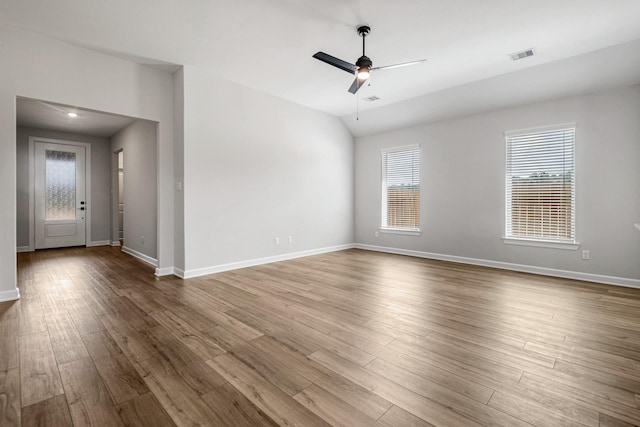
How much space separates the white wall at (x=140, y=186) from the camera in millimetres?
5277

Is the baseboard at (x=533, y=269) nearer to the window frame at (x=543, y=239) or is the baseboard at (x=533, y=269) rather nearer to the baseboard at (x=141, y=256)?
the window frame at (x=543, y=239)

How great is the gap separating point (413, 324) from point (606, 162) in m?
3.93

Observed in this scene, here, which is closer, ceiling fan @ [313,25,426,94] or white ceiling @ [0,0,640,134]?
white ceiling @ [0,0,640,134]

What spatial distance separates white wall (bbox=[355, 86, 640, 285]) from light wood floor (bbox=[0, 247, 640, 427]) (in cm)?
75

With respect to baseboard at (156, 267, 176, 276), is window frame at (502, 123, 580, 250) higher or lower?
higher

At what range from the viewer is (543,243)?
15.3 ft

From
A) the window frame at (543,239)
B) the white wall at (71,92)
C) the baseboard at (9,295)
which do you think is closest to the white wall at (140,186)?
the white wall at (71,92)

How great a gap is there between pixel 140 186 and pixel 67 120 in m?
2.34

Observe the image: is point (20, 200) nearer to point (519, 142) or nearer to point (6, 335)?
point (6, 335)

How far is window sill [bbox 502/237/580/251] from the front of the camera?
441 centimetres

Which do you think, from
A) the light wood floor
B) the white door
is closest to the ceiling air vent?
the light wood floor

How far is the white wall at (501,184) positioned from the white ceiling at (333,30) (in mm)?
535

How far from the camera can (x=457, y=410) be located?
156 cm

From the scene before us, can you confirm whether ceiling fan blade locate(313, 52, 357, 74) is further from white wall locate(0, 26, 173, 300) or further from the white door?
the white door
